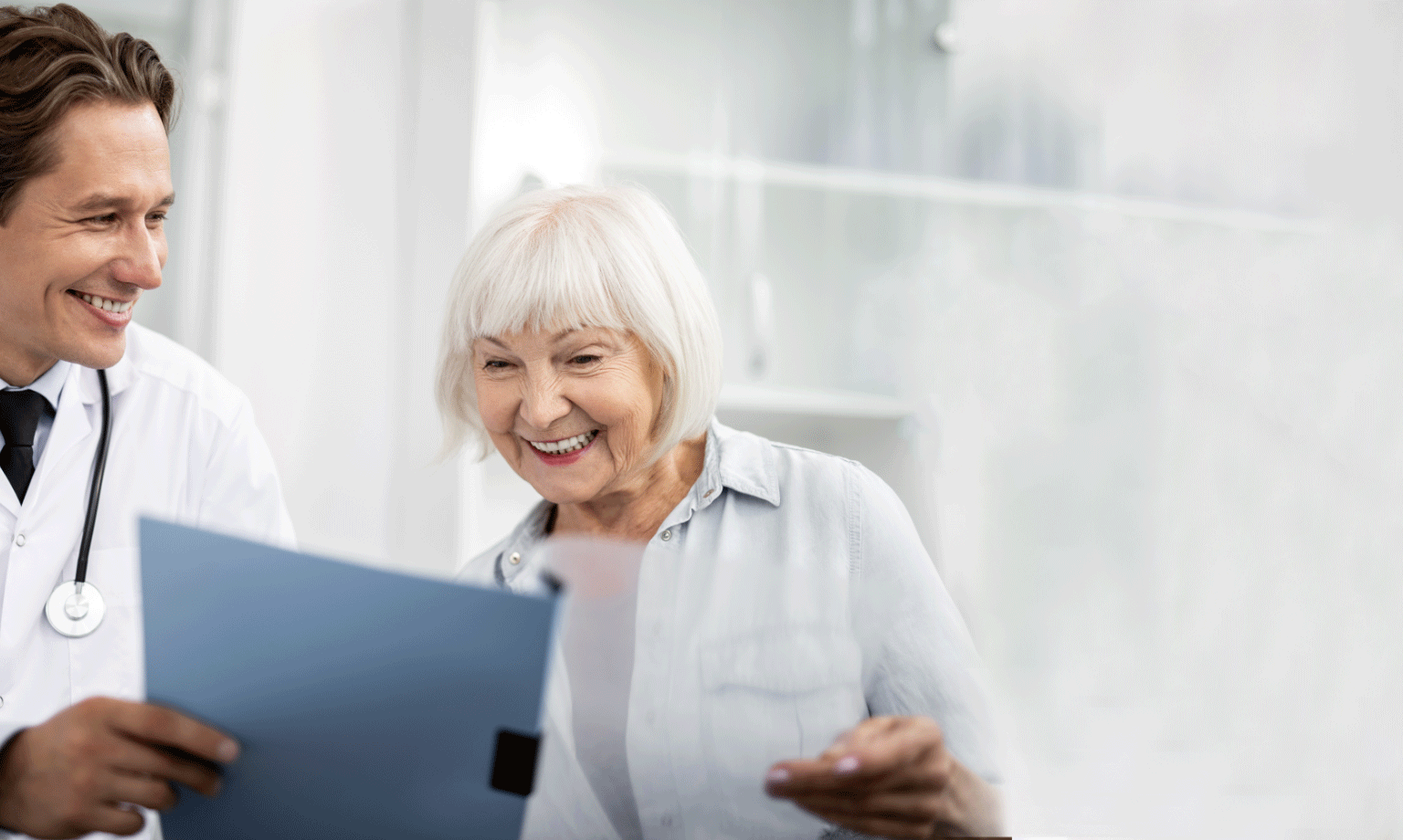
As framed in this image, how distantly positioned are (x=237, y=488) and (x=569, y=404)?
0.46m

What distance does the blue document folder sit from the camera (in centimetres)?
60

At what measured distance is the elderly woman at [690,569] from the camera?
0.72 metres

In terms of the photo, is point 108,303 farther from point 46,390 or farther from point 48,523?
point 48,523

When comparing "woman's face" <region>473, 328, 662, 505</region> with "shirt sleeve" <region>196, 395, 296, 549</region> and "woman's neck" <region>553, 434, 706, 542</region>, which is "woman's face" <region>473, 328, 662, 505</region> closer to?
"woman's neck" <region>553, 434, 706, 542</region>

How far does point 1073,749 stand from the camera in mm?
2000

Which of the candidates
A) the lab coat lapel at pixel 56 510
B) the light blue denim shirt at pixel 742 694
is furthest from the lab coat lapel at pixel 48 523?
the light blue denim shirt at pixel 742 694

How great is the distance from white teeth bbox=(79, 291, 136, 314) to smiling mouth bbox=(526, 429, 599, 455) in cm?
47

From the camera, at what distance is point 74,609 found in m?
1.04

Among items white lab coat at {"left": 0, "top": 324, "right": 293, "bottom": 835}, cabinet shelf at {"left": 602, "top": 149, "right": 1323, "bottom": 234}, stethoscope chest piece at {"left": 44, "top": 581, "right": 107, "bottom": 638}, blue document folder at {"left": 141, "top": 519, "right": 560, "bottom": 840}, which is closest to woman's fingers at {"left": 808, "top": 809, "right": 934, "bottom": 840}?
blue document folder at {"left": 141, "top": 519, "right": 560, "bottom": 840}

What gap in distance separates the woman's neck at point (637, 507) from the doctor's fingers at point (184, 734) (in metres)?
0.44

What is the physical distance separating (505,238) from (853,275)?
1.07m

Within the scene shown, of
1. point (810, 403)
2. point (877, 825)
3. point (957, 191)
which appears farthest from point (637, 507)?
point (957, 191)

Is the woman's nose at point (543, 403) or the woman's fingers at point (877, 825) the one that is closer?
the woman's fingers at point (877, 825)

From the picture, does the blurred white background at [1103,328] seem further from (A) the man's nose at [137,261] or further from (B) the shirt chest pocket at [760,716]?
(B) the shirt chest pocket at [760,716]
